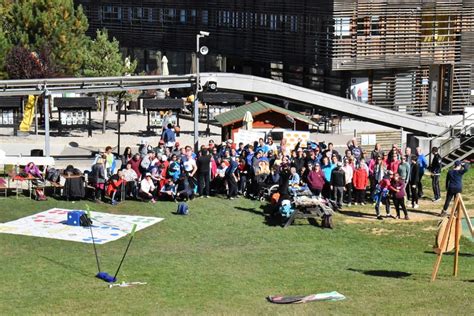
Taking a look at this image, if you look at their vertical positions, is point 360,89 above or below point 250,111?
above

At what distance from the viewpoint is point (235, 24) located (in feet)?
207

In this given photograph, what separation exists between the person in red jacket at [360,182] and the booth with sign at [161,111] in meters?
17.2

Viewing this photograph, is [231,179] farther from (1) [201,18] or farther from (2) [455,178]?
(1) [201,18]

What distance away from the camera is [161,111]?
50438 mm

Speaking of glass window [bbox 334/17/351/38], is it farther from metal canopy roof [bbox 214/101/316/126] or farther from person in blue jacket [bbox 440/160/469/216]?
person in blue jacket [bbox 440/160/469/216]

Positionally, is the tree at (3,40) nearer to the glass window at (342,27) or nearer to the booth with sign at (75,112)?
the booth with sign at (75,112)

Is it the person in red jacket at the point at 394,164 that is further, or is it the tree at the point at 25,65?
the tree at the point at 25,65

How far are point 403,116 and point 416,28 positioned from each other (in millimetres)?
11137

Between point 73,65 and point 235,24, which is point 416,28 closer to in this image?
point 235,24

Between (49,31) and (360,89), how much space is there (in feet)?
51.0

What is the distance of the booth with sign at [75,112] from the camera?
46.7 metres

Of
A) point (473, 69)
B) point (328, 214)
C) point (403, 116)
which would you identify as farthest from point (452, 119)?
point (328, 214)

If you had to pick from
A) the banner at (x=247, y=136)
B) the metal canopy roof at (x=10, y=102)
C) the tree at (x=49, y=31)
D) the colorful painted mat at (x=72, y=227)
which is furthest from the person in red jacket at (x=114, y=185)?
the tree at (x=49, y=31)

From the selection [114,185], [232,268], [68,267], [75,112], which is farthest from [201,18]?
[68,267]
